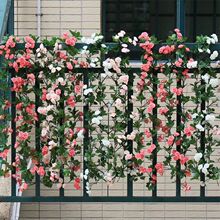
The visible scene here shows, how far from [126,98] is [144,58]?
24 centimetres

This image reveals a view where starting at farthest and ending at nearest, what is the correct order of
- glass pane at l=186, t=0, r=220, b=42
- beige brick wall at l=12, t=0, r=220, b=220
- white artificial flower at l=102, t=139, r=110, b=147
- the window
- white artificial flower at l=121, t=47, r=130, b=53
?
the window < glass pane at l=186, t=0, r=220, b=42 < beige brick wall at l=12, t=0, r=220, b=220 < white artificial flower at l=102, t=139, r=110, b=147 < white artificial flower at l=121, t=47, r=130, b=53

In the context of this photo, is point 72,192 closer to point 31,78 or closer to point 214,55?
point 31,78

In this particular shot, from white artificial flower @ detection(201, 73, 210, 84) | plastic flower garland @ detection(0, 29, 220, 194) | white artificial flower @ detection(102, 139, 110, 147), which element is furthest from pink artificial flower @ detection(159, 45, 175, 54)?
white artificial flower @ detection(102, 139, 110, 147)

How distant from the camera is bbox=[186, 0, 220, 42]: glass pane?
9665 mm

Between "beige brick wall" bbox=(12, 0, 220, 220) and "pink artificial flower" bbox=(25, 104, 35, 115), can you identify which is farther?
"beige brick wall" bbox=(12, 0, 220, 220)

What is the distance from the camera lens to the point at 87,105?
4.68m

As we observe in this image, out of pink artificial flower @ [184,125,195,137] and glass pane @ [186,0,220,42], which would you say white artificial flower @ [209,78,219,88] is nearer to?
pink artificial flower @ [184,125,195,137]

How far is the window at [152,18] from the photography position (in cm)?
993

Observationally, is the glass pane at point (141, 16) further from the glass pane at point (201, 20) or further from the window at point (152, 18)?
the glass pane at point (201, 20)

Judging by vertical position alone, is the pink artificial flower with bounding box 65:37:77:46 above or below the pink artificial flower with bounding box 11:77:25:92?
above

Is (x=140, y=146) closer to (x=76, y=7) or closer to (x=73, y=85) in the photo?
(x=73, y=85)

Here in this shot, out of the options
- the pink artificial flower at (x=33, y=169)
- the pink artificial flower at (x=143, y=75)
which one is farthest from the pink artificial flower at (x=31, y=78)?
the pink artificial flower at (x=143, y=75)

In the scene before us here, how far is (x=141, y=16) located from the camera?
34.3 feet

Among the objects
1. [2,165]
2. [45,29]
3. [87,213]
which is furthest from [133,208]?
[2,165]
